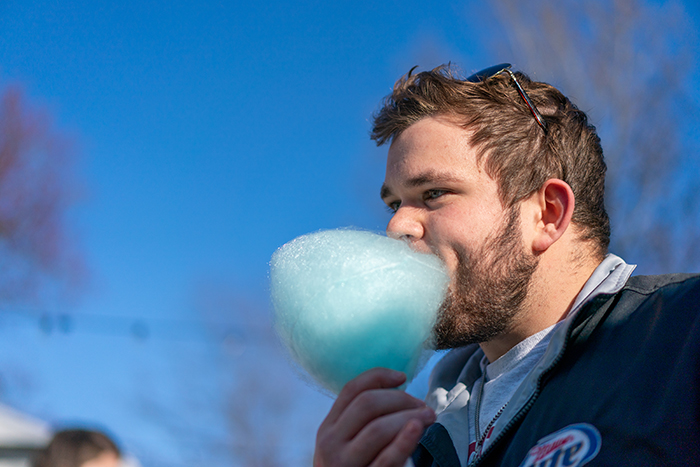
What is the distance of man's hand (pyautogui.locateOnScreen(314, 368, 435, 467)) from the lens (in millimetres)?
953

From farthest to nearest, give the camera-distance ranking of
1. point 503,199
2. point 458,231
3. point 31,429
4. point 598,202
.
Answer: point 31,429 → point 598,202 → point 503,199 → point 458,231

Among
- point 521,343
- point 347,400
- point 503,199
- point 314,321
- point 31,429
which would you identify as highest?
point 31,429

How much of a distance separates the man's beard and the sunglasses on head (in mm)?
467

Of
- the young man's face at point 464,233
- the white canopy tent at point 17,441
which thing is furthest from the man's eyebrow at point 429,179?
the white canopy tent at point 17,441

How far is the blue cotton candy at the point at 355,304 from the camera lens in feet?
4.17

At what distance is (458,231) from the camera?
150 centimetres

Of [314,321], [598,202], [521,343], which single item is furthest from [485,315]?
[598,202]

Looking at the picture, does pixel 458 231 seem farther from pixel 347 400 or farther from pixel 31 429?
pixel 31 429

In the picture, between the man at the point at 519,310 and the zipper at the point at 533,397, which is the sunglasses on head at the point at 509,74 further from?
the zipper at the point at 533,397

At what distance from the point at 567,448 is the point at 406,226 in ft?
2.38

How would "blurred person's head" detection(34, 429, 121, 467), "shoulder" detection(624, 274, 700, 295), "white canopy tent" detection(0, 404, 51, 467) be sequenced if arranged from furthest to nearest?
"white canopy tent" detection(0, 404, 51, 467) < "blurred person's head" detection(34, 429, 121, 467) < "shoulder" detection(624, 274, 700, 295)

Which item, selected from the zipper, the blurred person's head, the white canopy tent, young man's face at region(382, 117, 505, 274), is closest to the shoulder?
the zipper

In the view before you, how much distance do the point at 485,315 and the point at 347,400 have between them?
24.4 inches

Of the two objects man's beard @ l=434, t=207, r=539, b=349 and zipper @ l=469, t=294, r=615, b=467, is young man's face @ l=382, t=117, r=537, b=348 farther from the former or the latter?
zipper @ l=469, t=294, r=615, b=467
